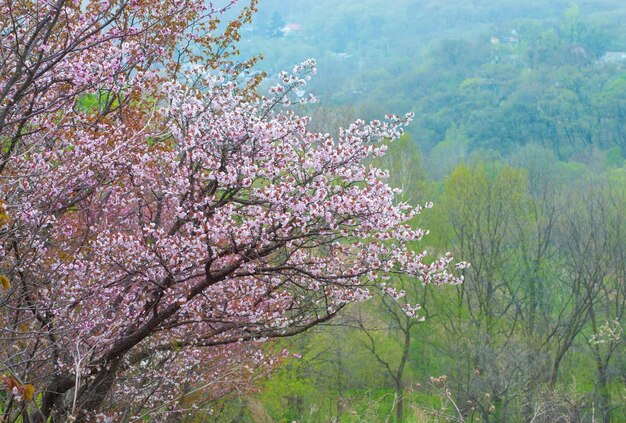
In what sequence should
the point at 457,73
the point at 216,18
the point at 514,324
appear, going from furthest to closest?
the point at 457,73
the point at 514,324
the point at 216,18

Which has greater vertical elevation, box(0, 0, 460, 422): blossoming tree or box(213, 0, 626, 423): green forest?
box(213, 0, 626, 423): green forest

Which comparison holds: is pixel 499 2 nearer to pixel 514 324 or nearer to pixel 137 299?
pixel 514 324

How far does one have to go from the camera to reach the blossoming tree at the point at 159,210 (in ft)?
20.4

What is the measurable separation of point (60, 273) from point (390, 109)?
250ft

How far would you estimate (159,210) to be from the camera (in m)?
7.65

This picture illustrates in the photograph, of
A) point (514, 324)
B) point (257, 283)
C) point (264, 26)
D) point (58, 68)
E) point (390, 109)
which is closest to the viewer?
point (58, 68)

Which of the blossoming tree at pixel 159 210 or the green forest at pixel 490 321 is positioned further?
the green forest at pixel 490 321

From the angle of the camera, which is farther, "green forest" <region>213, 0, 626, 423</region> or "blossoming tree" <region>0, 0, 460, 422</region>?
"green forest" <region>213, 0, 626, 423</region>

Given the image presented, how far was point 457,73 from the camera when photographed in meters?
98.8

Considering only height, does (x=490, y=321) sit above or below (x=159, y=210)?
above

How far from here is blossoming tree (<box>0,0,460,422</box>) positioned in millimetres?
6227

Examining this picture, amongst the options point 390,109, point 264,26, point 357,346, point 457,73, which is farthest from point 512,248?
point 264,26

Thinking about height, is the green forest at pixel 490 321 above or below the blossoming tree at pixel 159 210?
above

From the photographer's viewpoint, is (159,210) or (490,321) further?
(490,321)
